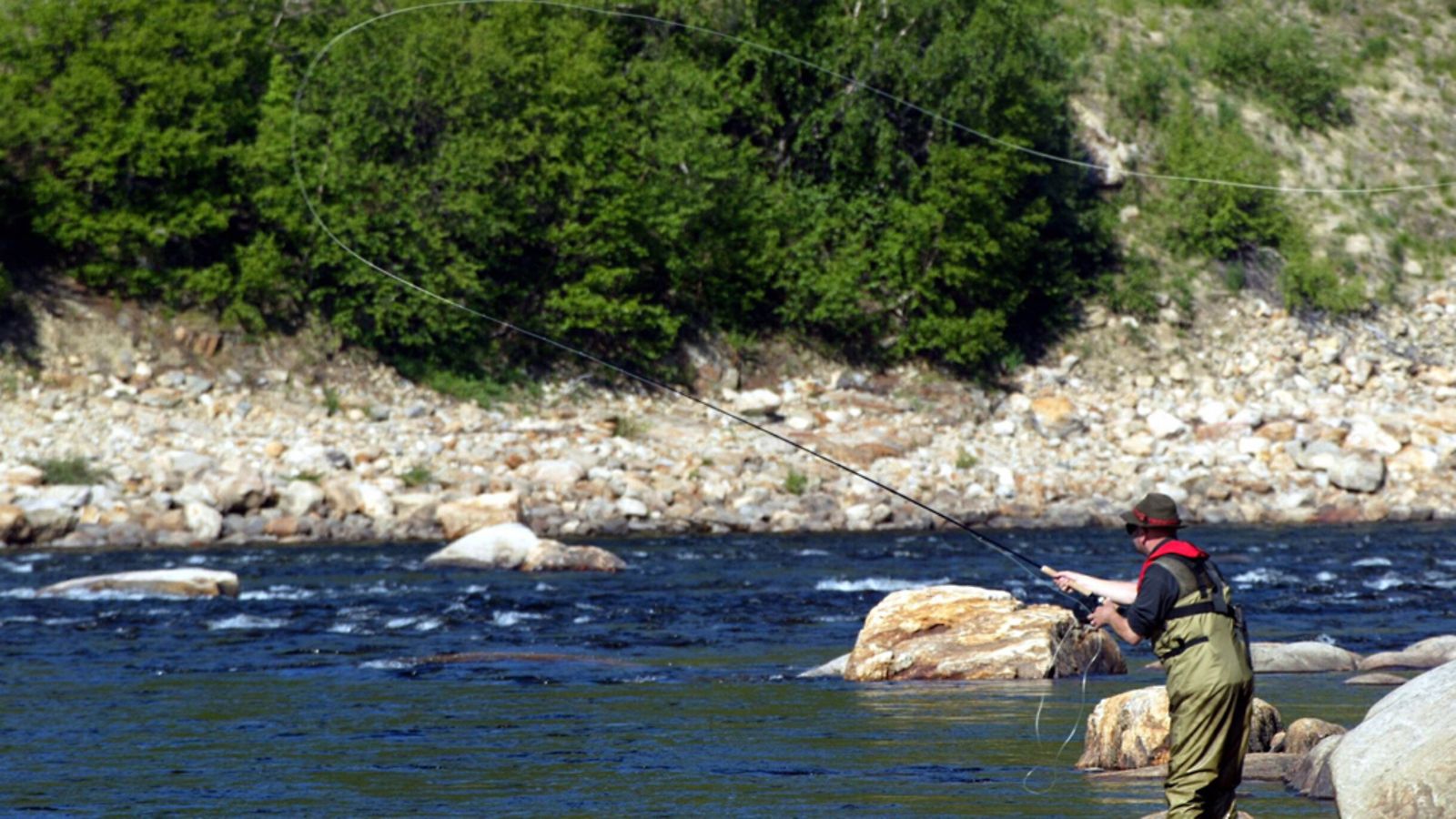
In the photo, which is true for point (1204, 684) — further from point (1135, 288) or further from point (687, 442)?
point (1135, 288)

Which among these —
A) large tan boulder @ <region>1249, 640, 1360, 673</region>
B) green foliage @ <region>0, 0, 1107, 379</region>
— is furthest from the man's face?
green foliage @ <region>0, 0, 1107, 379</region>

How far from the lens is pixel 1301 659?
517 inches

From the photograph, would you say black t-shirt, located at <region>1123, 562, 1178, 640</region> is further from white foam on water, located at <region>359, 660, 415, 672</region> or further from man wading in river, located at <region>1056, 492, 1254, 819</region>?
white foam on water, located at <region>359, 660, 415, 672</region>

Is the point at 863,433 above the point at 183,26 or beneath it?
beneath

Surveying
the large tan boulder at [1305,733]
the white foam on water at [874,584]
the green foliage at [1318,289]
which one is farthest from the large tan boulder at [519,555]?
the green foliage at [1318,289]

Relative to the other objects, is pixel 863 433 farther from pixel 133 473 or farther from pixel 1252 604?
pixel 1252 604

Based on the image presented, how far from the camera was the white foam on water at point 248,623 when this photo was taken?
16656 mm

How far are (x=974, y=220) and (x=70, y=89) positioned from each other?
17.2m

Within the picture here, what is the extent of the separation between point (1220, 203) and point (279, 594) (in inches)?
1094

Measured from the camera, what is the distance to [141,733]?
11.1 m

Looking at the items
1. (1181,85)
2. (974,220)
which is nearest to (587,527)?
(974,220)

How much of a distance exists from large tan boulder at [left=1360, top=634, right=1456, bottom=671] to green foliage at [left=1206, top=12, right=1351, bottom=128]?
3455 centimetres

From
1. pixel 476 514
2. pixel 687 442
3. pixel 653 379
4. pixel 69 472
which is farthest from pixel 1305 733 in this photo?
pixel 687 442

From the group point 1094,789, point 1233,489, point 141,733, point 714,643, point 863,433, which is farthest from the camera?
point 863,433
